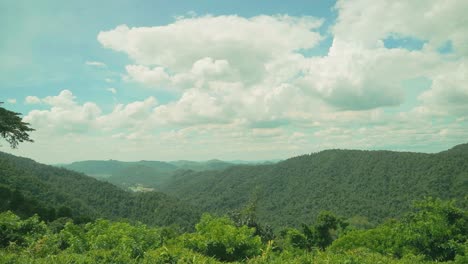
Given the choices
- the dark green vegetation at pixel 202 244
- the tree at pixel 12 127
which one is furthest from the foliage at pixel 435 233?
the tree at pixel 12 127

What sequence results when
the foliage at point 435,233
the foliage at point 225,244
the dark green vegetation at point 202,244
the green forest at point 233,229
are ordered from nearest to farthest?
the dark green vegetation at point 202,244
the green forest at point 233,229
the foliage at point 225,244
the foliage at point 435,233

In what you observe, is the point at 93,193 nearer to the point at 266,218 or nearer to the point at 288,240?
the point at 266,218

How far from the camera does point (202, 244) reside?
976 cm

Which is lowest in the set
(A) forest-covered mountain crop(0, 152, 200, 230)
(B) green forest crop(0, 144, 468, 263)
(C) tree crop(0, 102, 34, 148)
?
(A) forest-covered mountain crop(0, 152, 200, 230)

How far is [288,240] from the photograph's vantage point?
45062mm

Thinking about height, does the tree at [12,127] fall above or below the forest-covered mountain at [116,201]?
above

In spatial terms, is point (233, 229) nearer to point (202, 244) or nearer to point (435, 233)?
point (202, 244)

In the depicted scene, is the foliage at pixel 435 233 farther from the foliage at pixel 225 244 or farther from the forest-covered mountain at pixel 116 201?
the forest-covered mountain at pixel 116 201

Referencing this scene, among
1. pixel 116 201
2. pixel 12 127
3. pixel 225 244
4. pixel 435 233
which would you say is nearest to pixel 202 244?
pixel 225 244

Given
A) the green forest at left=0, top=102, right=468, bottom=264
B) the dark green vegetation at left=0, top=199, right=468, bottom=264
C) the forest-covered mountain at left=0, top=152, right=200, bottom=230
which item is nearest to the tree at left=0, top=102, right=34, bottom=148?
the green forest at left=0, top=102, right=468, bottom=264

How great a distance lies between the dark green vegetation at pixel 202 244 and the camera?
25.6ft

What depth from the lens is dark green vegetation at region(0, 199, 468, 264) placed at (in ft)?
25.6

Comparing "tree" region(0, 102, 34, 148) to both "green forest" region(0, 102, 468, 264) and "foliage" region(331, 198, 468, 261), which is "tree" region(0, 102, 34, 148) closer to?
"green forest" region(0, 102, 468, 264)

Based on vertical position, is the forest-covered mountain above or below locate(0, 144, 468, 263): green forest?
below
